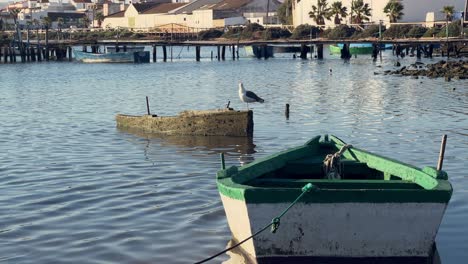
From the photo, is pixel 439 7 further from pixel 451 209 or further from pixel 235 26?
pixel 451 209

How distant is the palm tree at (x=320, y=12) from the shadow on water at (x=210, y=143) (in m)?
103

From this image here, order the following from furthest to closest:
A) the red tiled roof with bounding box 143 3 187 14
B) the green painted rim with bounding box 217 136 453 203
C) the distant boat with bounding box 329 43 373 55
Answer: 1. the red tiled roof with bounding box 143 3 187 14
2. the distant boat with bounding box 329 43 373 55
3. the green painted rim with bounding box 217 136 453 203

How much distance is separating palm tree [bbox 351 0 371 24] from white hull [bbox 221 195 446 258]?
11012cm

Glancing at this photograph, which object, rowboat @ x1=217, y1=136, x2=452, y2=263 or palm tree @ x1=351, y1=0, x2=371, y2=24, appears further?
palm tree @ x1=351, y1=0, x2=371, y2=24

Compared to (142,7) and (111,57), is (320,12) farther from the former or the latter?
(142,7)

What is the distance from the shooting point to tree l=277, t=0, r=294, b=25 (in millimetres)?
148500

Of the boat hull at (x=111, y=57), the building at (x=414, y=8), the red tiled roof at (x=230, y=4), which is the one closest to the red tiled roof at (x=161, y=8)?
the red tiled roof at (x=230, y=4)

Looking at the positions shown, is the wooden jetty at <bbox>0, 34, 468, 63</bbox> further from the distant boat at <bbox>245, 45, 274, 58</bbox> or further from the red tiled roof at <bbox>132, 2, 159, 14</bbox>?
the red tiled roof at <bbox>132, 2, 159, 14</bbox>

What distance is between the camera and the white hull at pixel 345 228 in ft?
31.0

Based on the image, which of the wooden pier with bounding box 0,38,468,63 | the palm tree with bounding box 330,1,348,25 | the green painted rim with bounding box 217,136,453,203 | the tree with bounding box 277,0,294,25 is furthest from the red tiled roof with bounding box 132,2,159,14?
the green painted rim with bounding box 217,136,453,203

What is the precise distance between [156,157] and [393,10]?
9445cm

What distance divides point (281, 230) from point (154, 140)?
1459 cm

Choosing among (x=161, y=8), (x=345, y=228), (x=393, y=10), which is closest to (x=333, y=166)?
(x=345, y=228)

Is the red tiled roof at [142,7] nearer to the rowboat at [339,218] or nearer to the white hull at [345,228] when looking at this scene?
the rowboat at [339,218]
